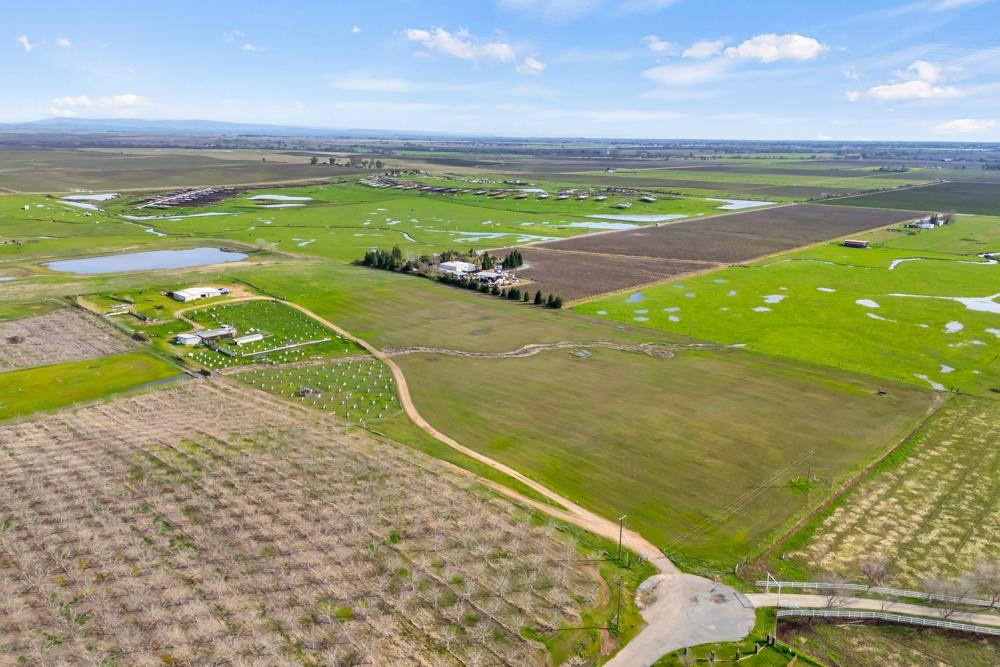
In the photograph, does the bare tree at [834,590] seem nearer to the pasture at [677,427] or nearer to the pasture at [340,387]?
the pasture at [677,427]

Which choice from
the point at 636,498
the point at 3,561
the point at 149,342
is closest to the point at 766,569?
the point at 636,498

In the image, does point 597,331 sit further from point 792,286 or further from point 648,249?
point 648,249

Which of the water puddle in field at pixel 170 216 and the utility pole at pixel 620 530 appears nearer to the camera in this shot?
the utility pole at pixel 620 530

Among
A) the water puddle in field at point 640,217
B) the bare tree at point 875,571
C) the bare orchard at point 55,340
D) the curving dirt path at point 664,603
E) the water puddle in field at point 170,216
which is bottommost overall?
the curving dirt path at point 664,603

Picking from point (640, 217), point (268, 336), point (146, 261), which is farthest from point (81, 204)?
point (640, 217)

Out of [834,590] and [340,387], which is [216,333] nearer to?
[340,387]


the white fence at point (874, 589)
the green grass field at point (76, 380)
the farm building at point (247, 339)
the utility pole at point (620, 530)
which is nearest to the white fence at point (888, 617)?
the white fence at point (874, 589)
